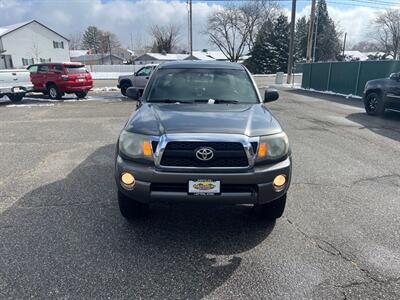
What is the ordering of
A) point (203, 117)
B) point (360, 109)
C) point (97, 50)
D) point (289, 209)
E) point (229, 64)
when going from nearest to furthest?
1. point (203, 117)
2. point (289, 209)
3. point (229, 64)
4. point (360, 109)
5. point (97, 50)

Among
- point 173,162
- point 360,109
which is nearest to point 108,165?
point 173,162

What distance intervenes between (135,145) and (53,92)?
47.0 ft

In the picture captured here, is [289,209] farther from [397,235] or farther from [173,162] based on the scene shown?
[173,162]

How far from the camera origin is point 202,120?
3121 mm

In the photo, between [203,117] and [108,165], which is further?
[108,165]

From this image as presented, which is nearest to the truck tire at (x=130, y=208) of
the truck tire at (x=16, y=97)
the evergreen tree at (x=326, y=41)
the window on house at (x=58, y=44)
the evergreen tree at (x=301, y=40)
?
the truck tire at (x=16, y=97)

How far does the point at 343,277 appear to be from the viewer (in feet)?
8.78

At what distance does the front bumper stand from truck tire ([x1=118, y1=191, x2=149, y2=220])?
0.42 meters

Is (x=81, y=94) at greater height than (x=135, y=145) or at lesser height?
lesser

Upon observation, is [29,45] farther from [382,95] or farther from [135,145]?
[135,145]

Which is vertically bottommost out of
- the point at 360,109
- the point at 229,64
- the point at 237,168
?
the point at 360,109

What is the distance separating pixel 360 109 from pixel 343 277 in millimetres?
11592

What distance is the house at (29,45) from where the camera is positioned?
49.4 meters

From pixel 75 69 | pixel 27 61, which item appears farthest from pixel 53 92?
pixel 27 61
